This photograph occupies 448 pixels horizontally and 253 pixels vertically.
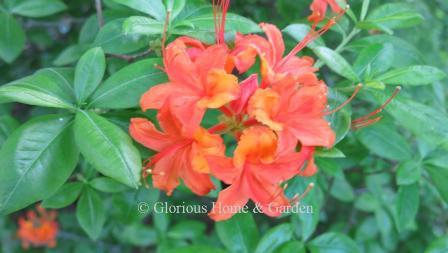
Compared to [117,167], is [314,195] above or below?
below

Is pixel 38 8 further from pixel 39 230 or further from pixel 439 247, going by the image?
pixel 39 230

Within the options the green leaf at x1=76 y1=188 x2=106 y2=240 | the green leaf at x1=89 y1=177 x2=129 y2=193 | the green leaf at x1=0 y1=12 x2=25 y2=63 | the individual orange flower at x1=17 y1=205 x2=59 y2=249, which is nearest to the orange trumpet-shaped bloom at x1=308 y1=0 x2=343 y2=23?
the green leaf at x1=89 y1=177 x2=129 y2=193

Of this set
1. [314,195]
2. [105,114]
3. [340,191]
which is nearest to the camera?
[105,114]

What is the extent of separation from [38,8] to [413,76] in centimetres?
99

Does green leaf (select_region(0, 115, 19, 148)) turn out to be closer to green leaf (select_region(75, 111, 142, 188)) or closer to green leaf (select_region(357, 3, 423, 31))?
green leaf (select_region(75, 111, 142, 188))

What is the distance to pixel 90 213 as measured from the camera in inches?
51.9

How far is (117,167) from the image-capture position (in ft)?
2.68

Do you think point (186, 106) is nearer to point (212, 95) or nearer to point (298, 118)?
point (212, 95)

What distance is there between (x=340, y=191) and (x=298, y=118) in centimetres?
112

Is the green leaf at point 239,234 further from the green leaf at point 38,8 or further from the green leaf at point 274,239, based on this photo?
the green leaf at point 38,8

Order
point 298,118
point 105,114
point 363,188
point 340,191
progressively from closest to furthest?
point 298,118 < point 105,114 < point 340,191 < point 363,188

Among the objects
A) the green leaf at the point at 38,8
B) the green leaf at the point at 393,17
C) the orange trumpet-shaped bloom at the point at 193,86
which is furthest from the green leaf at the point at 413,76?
the green leaf at the point at 38,8

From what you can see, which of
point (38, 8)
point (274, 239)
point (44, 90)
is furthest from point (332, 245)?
point (38, 8)

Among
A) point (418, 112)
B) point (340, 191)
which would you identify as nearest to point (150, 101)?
point (418, 112)
